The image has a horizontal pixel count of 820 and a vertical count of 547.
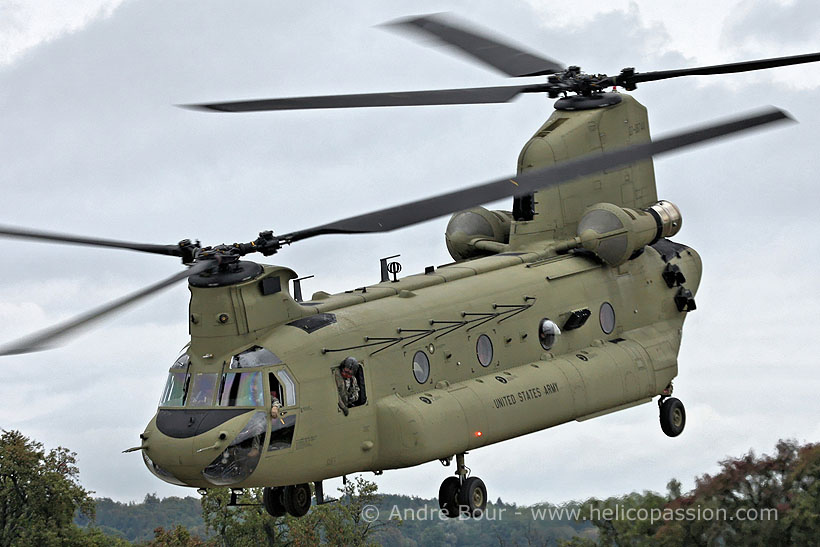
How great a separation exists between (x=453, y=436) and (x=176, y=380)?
4779 millimetres

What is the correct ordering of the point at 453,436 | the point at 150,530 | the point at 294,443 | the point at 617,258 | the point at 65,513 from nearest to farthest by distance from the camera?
1. the point at 294,443
2. the point at 453,436
3. the point at 617,258
4. the point at 65,513
5. the point at 150,530

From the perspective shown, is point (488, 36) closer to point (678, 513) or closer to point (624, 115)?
point (624, 115)

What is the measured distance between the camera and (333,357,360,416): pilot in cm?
2416

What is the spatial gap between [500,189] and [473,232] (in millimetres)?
8152

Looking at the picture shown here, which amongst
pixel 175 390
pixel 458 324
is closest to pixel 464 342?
pixel 458 324

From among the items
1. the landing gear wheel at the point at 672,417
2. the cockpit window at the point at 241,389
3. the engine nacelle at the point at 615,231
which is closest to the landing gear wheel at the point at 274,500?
the cockpit window at the point at 241,389

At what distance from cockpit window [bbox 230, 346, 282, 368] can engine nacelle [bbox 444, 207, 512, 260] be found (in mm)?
7672

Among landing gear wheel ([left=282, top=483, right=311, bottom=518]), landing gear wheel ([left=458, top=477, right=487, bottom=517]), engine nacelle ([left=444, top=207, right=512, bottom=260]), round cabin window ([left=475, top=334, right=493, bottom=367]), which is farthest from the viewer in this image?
engine nacelle ([left=444, top=207, right=512, bottom=260])

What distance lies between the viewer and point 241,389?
2333 cm

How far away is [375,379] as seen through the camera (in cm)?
2470

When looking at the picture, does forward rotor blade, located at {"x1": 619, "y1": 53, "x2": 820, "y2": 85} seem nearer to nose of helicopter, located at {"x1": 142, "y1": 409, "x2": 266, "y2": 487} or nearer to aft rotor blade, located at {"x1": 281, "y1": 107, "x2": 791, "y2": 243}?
aft rotor blade, located at {"x1": 281, "y1": 107, "x2": 791, "y2": 243}

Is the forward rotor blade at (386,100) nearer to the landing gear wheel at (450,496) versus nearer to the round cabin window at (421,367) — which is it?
the round cabin window at (421,367)

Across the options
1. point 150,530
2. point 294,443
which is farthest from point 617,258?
point 150,530

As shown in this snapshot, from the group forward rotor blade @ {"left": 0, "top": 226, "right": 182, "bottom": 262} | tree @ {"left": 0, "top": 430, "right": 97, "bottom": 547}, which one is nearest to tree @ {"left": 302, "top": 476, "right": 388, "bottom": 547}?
tree @ {"left": 0, "top": 430, "right": 97, "bottom": 547}
